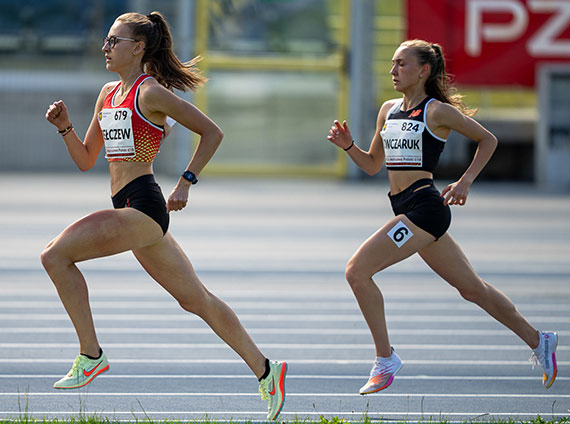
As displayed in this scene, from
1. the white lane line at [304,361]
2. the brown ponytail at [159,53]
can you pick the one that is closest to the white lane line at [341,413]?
the white lane line at [304,361]

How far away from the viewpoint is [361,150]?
6.18 m

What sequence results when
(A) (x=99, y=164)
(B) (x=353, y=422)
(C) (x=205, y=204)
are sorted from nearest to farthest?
(B) (x=353, y=422) → (C) (x=205, y=204) → (A) (x=99, y=164)

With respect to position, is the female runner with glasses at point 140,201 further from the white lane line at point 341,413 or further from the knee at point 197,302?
the white lane line at point 341,413

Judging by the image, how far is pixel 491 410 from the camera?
223 inches

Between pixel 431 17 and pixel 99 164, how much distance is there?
40.6 ft

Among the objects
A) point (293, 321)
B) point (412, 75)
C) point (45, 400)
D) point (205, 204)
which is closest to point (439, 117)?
point (412, 75)

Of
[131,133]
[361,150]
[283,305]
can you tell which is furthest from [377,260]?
[283,305]

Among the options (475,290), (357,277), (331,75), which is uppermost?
(357,277)

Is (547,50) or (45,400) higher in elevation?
(45,400)

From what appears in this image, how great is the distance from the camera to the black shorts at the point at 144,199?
525 centimetres

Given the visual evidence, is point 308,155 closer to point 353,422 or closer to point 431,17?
point 431,17

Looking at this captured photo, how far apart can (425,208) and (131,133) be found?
5.44 feet

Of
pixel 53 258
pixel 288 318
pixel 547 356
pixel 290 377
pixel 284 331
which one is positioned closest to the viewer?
pixel 53 258

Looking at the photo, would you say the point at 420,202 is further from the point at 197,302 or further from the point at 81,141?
the point at 81,141
